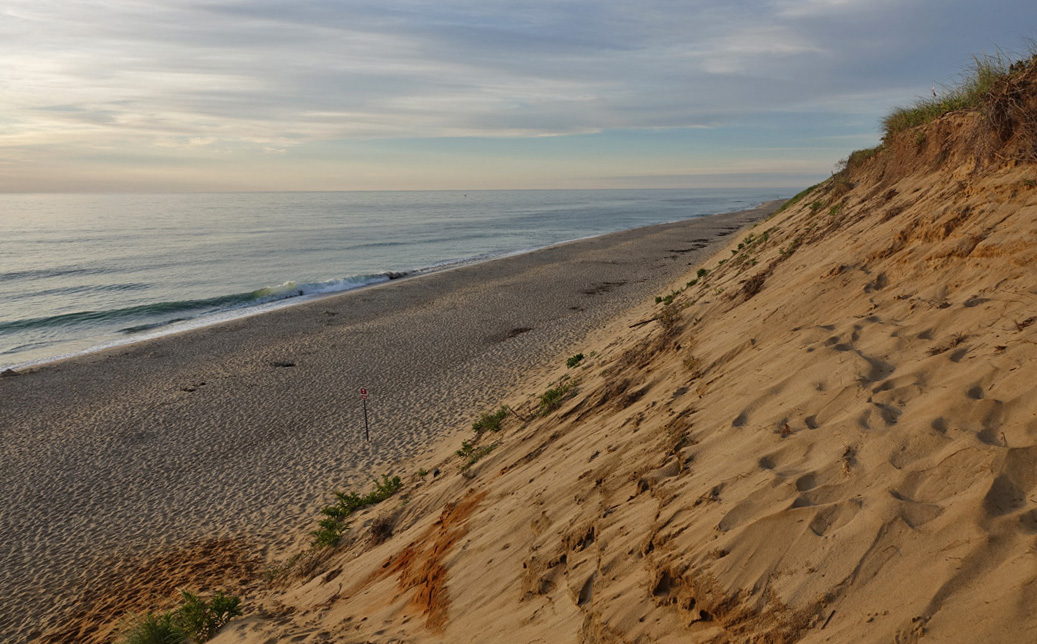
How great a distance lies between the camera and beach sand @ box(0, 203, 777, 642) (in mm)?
9242

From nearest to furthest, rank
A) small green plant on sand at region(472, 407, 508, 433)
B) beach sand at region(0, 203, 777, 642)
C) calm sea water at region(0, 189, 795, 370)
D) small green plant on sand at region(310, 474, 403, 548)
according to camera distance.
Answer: small green plant on sand at region(310, 474, 403, 548) → beach sand at region(0, 203, 777, 642) → small green plant on sand at region(472, 407, 508, 433) → calm sea water at region(0, 189, 795, 370)

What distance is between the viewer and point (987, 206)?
6215 mm

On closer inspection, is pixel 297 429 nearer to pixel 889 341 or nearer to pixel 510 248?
pixel 889 341

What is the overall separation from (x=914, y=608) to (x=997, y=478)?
3.16 ft

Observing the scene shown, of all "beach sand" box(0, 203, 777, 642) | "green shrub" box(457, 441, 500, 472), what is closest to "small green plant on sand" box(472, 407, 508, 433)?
"green shrub" box(457, 441, 500, 472)

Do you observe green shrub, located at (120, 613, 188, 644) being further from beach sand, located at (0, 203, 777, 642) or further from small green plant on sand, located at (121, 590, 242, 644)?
beach sand, located at (0, 203, 777, 642)

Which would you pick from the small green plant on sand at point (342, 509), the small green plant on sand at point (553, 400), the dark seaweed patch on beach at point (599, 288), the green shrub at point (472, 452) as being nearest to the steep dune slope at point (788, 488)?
the small green plant on sand at point (342, 509)

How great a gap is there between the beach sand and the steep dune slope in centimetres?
312

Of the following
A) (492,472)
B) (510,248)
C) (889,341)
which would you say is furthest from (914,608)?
(510,248)

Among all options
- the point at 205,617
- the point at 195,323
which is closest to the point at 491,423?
the point at 205,617

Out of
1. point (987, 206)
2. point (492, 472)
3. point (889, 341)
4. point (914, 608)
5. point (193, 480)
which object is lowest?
point (193, 480)

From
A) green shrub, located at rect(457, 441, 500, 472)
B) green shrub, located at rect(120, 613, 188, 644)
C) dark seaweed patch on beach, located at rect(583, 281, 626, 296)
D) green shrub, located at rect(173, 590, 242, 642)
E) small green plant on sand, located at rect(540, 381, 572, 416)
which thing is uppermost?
dark seaweed patch on beach, located at rect(583, 281, 626, 296)

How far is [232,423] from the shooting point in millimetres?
13852

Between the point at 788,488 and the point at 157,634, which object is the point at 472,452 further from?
the point at 788,488
